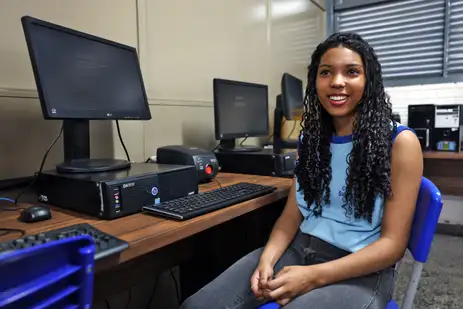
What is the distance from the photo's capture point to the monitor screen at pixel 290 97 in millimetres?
1987

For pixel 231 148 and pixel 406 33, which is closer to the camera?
pixel 231 148

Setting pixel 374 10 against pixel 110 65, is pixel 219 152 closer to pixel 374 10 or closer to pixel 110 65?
pixel 110 65

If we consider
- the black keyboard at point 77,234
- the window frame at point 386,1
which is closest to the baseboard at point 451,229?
the window frame at point 386,1

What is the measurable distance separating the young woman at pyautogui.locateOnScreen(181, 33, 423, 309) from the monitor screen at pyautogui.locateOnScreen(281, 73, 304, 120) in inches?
31.4

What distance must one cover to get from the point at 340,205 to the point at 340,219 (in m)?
0.04

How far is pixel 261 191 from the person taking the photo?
3.96 ft

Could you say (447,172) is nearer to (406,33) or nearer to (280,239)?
(406,33)

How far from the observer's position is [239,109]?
1858 mm

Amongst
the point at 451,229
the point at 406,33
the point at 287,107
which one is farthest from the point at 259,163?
the point at 406,33

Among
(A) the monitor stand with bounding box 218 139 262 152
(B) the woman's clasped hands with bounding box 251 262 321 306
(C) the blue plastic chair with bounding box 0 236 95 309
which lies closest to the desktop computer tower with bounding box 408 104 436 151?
(A) the monitor stand with bounding box 218 139 262 152

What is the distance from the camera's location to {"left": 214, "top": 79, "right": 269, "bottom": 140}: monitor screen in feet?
5.62

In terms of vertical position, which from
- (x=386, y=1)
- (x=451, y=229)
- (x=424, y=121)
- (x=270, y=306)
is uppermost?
(x=386, y=1)

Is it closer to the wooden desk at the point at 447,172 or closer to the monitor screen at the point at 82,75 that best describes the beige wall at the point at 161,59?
the monitor screen at the point at 82,75

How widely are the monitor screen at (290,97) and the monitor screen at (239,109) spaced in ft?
0.41
